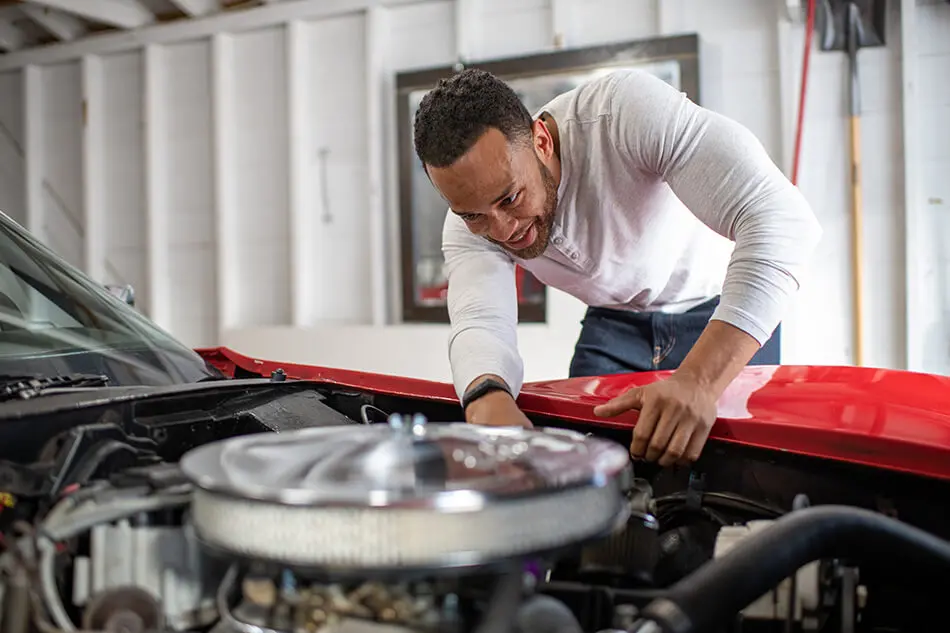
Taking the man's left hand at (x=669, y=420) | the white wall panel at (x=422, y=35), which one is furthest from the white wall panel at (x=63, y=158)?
the man's left hand at (x=669, y=420)

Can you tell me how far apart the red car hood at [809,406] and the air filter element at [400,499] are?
384 mm

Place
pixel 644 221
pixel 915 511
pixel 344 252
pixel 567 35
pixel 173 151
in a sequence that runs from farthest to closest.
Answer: pixel 173 151 → pixel 344 252 → pixel 567 35 → pixel 644 221 → pixel 915 511

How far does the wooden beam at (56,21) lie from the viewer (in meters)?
5.41

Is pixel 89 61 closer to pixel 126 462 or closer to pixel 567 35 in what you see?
pixel 567 35

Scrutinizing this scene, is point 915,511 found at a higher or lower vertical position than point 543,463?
lower

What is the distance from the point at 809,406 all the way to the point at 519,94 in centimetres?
313

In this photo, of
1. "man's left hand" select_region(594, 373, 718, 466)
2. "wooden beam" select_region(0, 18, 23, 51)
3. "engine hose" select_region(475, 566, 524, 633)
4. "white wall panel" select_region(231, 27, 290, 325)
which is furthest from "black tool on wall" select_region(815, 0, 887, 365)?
"wooden beam" select_region(0, 18, 23, 51)

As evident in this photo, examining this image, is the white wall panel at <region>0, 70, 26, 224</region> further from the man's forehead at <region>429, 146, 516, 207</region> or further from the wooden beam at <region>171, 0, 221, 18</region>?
the man's forehead at <region>429, 146, 516, 207</region>

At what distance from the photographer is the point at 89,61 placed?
5539mm

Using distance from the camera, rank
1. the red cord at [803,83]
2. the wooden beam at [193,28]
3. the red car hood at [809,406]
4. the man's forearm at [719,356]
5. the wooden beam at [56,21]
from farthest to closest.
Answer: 1. the wooden beam at [56,21]
2. the wooden beam at [193,28]
3. the red cord at [803,83]
4. the man's forearm at [719,356]
5. the red car hood at [809,406]

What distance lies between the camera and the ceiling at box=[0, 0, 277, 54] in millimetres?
5012

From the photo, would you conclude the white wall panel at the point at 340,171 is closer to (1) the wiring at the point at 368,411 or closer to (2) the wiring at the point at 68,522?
(1) the wiring at the point at 368,411

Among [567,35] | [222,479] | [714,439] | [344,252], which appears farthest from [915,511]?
[344,252]

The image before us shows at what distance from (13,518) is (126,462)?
0.41 ft
